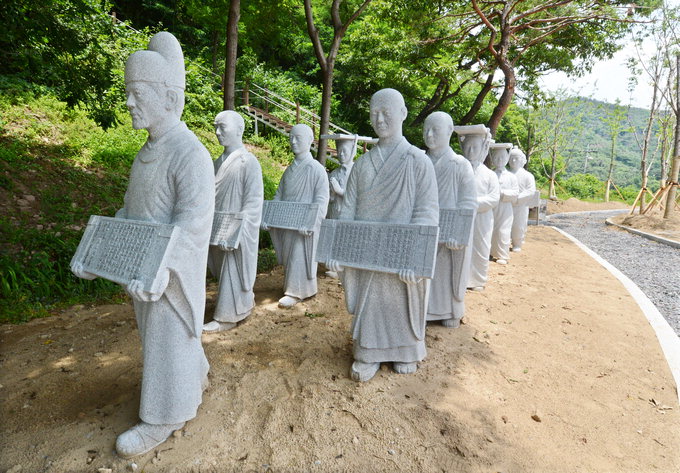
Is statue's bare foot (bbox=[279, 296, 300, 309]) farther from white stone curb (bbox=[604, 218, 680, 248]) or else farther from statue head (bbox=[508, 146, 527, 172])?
white stone curb (bbox=[604, 218, 680, 248])

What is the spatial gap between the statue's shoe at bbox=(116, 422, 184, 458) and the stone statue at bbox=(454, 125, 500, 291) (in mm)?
5022

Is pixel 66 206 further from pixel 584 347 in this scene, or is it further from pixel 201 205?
pixel 584 347

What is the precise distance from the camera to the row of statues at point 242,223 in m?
2.60

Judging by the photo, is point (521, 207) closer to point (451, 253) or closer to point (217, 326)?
point (451, 253)

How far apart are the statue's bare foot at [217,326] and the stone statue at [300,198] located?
3.09ft

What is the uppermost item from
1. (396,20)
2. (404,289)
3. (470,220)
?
(396,20)

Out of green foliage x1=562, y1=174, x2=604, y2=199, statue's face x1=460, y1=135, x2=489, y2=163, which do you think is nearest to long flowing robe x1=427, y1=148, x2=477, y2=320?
statue's face x1=460, y1=135, x2=489, y2=163

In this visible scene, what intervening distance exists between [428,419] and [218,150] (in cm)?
1177

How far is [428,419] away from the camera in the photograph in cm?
315

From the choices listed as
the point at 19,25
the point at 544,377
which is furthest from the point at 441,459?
the point at 19,25

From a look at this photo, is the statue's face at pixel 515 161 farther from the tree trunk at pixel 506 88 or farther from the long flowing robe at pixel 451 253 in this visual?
the long flowing robe at pixel 451 253

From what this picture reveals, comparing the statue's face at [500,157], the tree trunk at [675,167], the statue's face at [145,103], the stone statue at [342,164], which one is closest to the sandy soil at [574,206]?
the tree trunk at [675,167]

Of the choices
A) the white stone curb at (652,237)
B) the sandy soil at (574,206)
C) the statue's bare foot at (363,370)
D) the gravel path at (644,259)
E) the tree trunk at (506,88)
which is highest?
the tree trunk at (506,88)

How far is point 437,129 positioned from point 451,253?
1.47m
